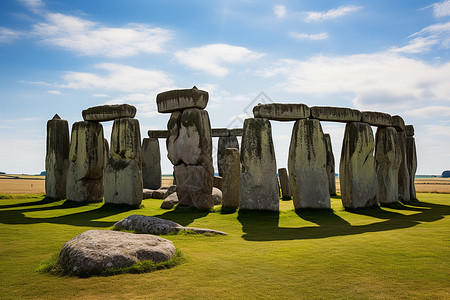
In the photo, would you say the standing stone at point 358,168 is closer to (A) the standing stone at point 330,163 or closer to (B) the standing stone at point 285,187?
(B) the standing stone at point 285,187

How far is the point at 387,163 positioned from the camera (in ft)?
55.4

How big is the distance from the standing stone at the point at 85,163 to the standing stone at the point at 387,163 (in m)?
13.0

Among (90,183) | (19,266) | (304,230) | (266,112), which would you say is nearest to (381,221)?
(304,230)

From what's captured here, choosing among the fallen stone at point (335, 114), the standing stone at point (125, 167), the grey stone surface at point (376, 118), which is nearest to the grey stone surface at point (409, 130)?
the grey stone surface at point (376, 118)

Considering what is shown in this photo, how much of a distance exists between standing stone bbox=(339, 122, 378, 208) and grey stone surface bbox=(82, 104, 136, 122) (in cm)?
→ 932

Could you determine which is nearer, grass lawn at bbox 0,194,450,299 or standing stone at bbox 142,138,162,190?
grass lawn at bbox 0,194,450,299

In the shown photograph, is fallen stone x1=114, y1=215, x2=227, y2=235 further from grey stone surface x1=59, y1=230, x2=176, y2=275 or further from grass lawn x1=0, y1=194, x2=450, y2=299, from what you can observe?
grey stone surface x1=59, y1=230, x2=176, y2=275

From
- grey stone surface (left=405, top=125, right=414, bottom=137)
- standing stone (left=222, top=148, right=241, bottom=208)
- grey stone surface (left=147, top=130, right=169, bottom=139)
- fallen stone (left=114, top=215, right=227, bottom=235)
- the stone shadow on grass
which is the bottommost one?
the stone shadow on grass

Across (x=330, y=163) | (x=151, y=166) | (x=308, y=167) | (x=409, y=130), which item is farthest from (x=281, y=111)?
(x=151, y=166)

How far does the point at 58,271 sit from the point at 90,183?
12.6 meters

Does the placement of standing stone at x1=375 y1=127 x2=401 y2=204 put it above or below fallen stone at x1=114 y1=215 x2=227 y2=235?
above

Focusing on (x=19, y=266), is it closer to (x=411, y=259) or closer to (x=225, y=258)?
(x=225, y=258)

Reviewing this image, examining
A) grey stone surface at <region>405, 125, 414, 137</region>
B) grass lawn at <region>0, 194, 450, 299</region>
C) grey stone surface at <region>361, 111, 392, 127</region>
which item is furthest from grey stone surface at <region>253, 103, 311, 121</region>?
grey stone surface at <region>405, 125, 414, 137</region>

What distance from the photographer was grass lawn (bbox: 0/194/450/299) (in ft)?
17.4
